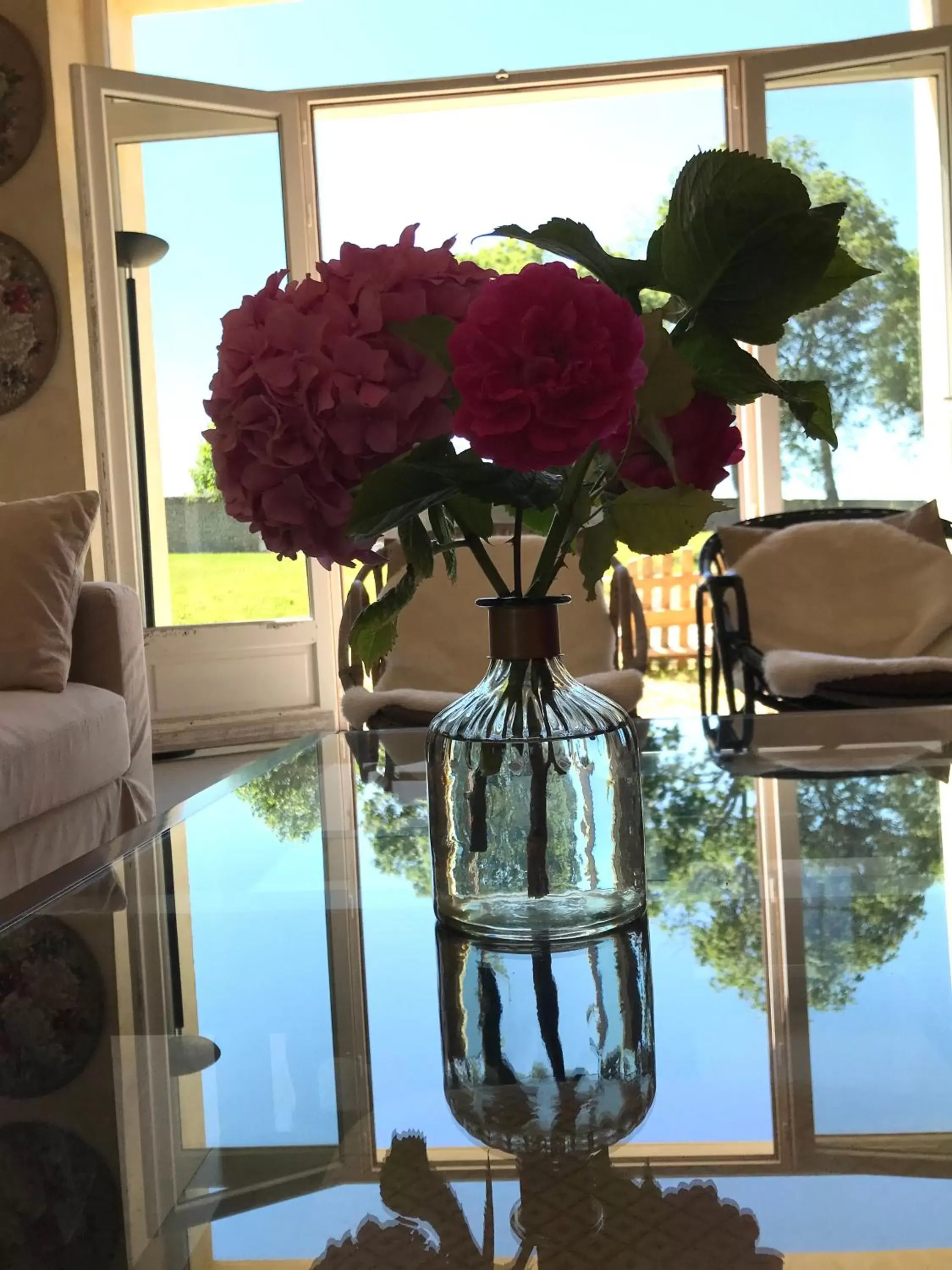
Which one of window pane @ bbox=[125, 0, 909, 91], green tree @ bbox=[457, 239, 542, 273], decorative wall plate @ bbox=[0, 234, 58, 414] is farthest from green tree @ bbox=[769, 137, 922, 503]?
green tree @ bbox=[457, 239, 542, 273]

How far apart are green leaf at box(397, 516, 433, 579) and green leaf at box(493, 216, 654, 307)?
8.0 inches

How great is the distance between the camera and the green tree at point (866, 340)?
4.59 meters

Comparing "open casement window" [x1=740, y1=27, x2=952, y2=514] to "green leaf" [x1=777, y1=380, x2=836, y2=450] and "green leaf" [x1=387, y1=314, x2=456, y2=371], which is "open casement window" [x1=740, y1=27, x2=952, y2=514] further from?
"green leaf" [x1=387, y1=314, x2=456, y2=371]

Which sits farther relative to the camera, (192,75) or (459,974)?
(192,75)

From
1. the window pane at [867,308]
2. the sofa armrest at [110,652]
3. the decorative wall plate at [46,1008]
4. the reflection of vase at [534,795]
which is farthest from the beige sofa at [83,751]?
the window pane at [867,308]

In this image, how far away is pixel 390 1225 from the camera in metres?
0.53

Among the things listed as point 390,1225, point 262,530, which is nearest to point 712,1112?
point 390,1225

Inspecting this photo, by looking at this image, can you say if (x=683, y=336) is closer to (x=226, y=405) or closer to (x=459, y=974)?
(x=226, y=405)

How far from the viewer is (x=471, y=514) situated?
84cm

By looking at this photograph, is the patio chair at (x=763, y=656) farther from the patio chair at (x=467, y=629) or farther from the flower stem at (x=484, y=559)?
the flower stem at (x=484, y=559)

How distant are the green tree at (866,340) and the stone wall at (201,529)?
2216mm

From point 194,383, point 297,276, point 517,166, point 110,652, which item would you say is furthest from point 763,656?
point 517,166

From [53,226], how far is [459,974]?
430 centimetres

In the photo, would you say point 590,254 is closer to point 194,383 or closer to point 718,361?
point 718,361
